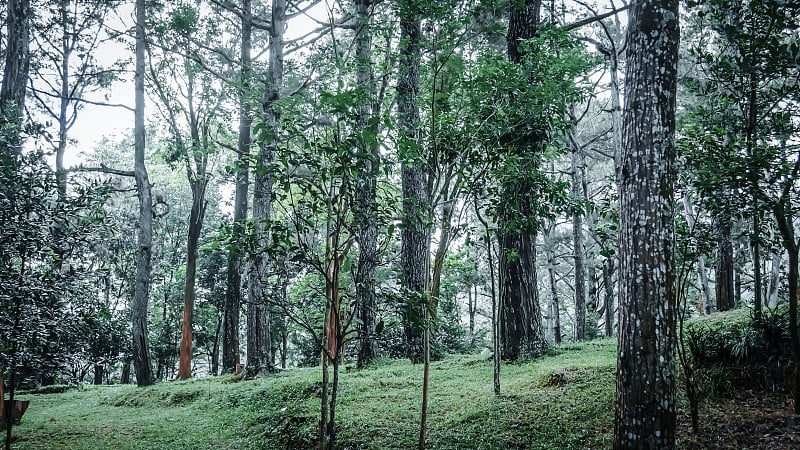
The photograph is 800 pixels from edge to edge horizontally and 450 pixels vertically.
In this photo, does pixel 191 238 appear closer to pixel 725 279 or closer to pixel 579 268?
pixel 579 268

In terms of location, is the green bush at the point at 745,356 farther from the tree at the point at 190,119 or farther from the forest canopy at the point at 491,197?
the tree at the point at 190,119

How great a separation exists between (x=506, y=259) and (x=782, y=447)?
3707 mm

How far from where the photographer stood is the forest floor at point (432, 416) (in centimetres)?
520

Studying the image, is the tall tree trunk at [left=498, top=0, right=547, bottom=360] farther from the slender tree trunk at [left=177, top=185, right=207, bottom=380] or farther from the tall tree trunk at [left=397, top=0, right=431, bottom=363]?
the slender tree trunk at [left=177, top=185, right=207, bottom=380]

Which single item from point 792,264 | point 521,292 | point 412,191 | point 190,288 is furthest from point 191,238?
point 792,264

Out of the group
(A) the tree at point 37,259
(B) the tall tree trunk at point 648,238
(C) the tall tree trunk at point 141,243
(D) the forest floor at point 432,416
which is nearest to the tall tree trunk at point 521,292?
(D) the forest floor at point 432,416

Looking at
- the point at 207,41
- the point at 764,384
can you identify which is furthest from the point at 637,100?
the point at 207,41

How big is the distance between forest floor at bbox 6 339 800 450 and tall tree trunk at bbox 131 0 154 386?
7.77 feet

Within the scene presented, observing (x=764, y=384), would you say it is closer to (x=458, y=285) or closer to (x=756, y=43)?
(x=756, y=43)

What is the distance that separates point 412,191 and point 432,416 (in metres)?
5.13

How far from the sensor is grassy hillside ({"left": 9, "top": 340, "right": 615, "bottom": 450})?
18.4 feet

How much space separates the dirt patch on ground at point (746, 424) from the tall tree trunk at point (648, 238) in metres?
1.10

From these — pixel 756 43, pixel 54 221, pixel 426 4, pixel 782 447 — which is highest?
pixel 426 4

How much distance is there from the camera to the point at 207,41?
46.3ft
